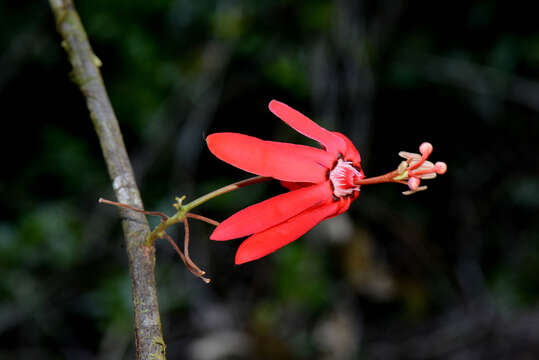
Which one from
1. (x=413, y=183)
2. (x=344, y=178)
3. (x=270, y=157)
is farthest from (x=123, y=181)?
(x=413, y=183)

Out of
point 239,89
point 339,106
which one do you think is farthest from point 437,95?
point 239,89

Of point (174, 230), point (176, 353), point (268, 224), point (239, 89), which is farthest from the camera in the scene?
point (239, 89)

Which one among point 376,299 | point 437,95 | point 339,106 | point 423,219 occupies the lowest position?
point 376,299

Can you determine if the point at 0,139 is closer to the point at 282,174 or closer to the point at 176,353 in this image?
the point at 176,353

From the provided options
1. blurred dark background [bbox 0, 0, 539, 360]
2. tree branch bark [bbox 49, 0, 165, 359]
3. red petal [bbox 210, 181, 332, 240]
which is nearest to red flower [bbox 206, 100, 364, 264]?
red petal [bbox 210, 181, 332, 240]

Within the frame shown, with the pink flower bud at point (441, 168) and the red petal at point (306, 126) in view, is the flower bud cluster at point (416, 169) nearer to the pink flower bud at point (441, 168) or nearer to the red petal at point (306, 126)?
the pink flower bud at point (441, 168)

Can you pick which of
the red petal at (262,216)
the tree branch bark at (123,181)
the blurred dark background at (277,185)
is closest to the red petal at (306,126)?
the red petal at (262,216)

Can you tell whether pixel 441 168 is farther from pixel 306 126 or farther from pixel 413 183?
pixel 306 126
